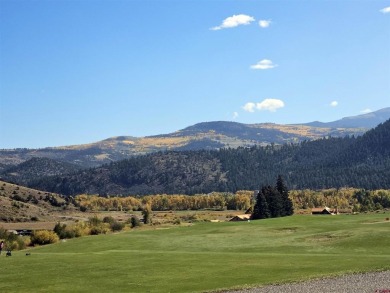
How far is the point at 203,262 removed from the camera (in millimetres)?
45938

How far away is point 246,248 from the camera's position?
5984 cm

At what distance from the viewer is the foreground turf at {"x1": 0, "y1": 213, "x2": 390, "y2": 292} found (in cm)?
3572

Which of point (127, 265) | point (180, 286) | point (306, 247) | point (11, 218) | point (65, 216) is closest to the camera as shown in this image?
point (180, 286)

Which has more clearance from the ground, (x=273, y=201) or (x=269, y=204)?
(x=273, y=201)

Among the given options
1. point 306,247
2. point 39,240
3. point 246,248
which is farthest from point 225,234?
point 39,240

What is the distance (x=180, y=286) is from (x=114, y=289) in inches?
177

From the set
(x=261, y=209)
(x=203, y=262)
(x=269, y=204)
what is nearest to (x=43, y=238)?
(x=203, y=262)

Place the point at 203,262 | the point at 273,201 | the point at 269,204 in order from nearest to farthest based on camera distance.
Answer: the point at 203,262, the point at 273,201, the point at 269,204

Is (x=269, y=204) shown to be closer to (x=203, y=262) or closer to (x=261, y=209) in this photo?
(x=261, y=209)

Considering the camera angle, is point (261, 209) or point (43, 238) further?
point (261, 209)

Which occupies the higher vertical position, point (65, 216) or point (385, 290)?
point (385, 290)

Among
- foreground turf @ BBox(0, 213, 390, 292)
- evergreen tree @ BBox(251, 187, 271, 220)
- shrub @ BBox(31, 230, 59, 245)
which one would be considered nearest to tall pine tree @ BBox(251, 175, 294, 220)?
evergreen tree @ BBox(251, 187, 271, 220)

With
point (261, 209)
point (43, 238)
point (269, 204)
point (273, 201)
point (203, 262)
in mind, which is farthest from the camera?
point (269, 204)

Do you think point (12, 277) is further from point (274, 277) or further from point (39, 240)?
point (39, 240)
